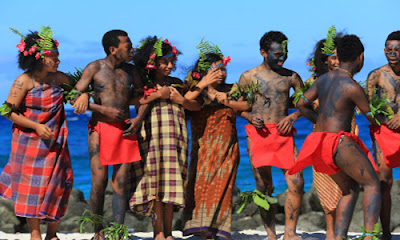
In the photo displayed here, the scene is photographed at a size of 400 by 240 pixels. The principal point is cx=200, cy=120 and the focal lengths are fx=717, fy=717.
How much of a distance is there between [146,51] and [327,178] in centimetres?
234

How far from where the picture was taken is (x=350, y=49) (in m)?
6.63

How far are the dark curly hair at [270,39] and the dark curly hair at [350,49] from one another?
41.9 inches

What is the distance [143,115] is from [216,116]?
809 mm

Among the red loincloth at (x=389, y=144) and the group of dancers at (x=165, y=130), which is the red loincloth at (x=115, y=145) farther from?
the red loincloth at (x=389, y=144)

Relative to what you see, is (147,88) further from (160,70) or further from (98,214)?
(98,214)

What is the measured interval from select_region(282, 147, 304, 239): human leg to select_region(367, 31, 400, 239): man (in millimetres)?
852

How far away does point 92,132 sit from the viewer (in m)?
7.38

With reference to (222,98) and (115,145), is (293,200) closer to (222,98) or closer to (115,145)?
(222,98)

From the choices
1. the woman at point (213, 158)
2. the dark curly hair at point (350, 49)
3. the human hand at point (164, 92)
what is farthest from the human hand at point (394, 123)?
the human hand at point (164, 92)

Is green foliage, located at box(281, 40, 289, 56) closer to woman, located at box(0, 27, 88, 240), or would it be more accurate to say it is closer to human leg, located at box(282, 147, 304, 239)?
human leg, located at box(282, 147, 304, 239)

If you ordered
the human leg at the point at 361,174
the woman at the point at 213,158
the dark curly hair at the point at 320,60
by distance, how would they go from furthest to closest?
the dark curly hair at the point at 320,60 < the woman at the point at 213,158 < the human leg at the point at 361,174

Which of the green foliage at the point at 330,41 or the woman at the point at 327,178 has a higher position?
the green foliage at the point at 330,41

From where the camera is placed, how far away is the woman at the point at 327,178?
7.47m

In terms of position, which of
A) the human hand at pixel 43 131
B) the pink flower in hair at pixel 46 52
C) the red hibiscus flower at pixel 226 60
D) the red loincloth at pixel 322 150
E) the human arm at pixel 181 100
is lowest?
the red loincloth at pixel 322 150
